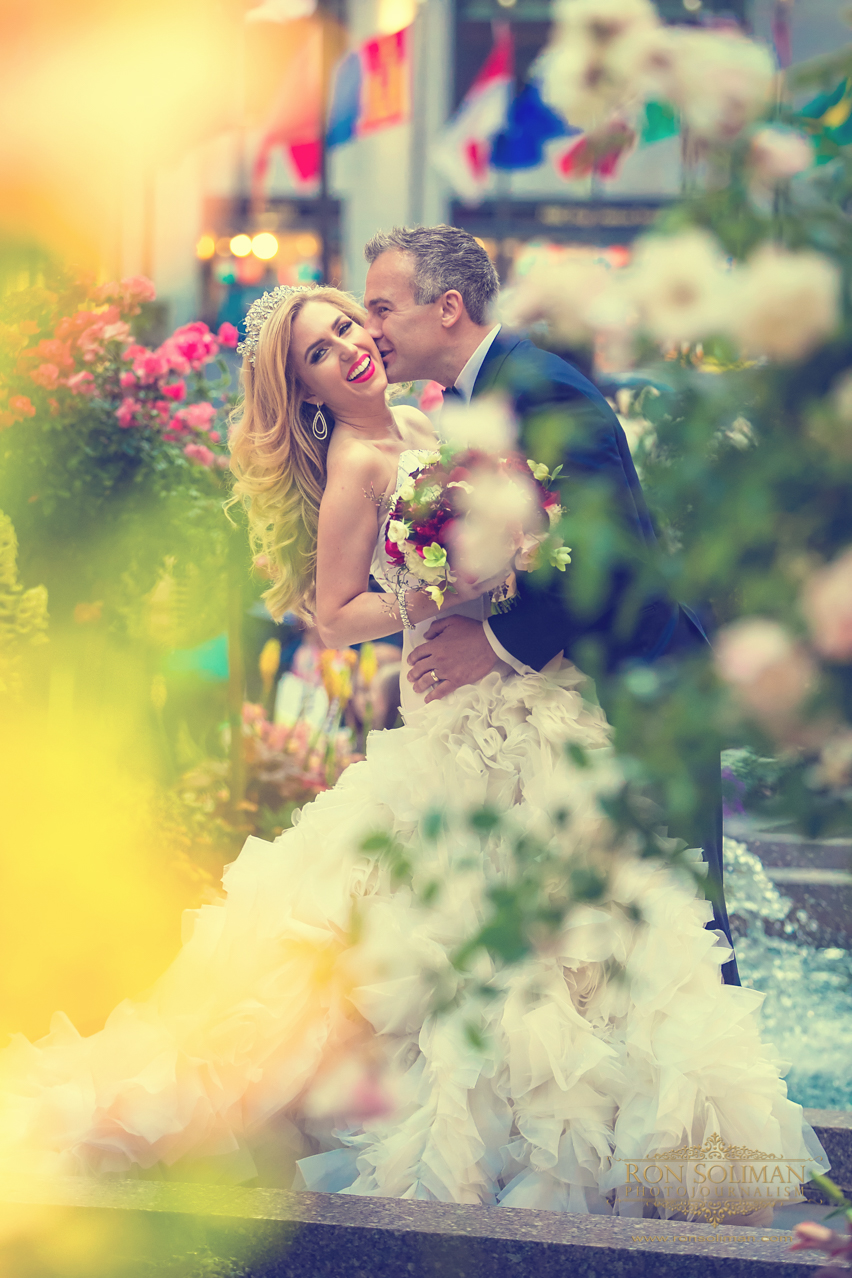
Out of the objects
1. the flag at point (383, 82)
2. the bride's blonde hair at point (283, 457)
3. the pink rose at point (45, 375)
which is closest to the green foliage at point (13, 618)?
the pink rose at point (45, 375)

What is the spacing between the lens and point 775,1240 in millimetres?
2000

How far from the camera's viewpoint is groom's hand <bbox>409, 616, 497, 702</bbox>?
2516 millimetres

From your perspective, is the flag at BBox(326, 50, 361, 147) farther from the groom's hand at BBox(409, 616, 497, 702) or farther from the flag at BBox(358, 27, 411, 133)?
the groom's hand at BBox(409, 616, 497, 702)

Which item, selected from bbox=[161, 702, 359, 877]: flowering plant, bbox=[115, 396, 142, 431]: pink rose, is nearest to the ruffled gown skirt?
bbox=[161, 702, 359, 877]: flowering plant

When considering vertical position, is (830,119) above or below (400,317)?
above

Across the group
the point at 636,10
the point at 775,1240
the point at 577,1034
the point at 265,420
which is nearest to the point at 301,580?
the point at 265,420

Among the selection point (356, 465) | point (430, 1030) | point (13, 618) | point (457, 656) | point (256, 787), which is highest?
point (356, 465)

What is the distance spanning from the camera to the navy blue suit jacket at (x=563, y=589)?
2.31m

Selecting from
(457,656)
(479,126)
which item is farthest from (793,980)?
(479,126)

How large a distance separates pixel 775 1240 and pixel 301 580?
162cm

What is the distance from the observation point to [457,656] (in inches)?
99.2

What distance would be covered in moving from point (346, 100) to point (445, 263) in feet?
25.2

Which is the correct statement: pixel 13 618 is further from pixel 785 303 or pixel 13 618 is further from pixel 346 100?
pixel 346 100

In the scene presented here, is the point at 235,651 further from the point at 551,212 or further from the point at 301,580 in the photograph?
the point at 551,212
